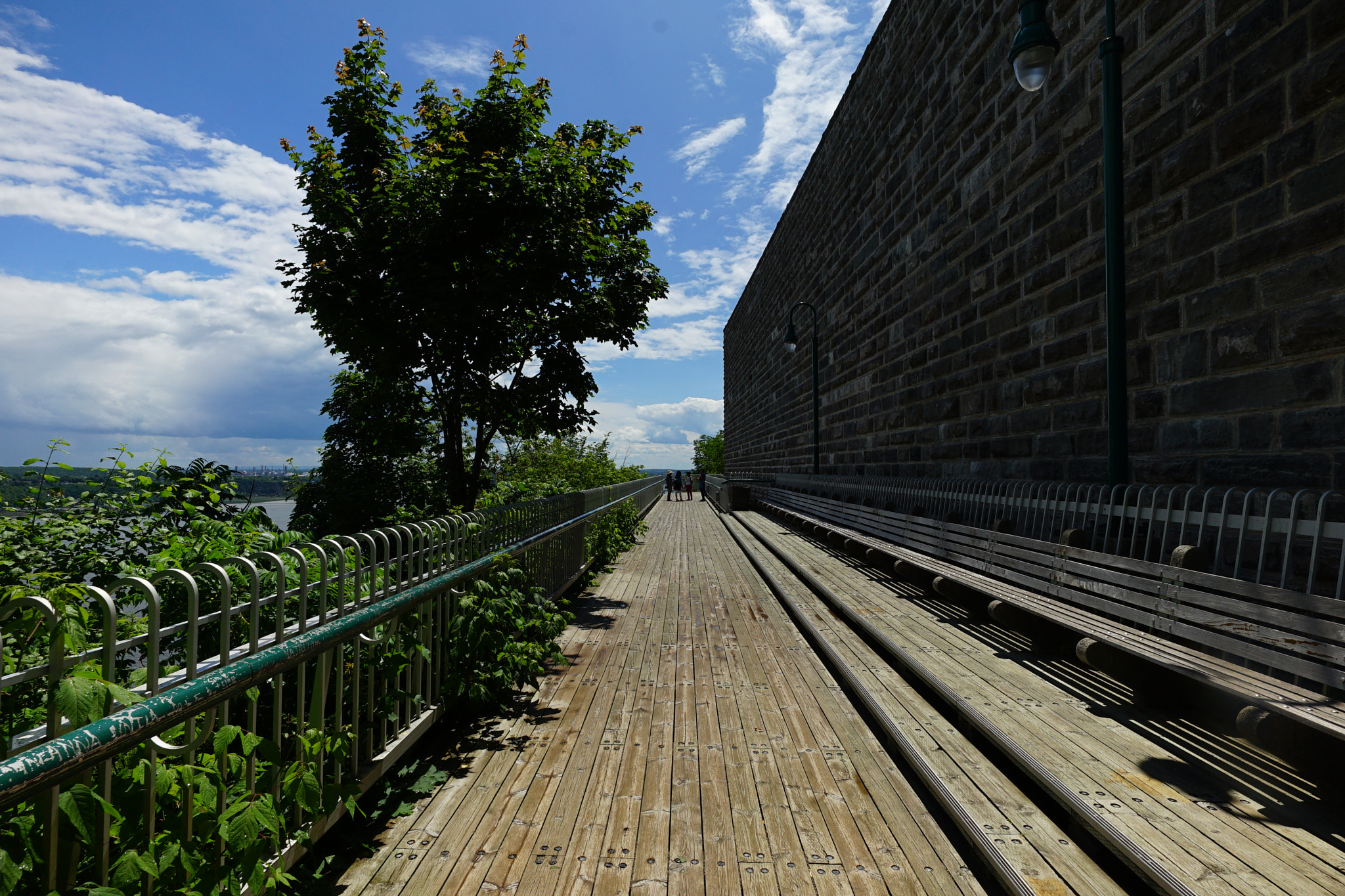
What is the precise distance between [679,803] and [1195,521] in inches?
129

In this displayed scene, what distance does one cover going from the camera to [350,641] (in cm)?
294

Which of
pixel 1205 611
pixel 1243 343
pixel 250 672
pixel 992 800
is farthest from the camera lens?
pixel 1243 343

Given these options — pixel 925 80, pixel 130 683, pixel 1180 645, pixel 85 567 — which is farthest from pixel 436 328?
pixel 925 80

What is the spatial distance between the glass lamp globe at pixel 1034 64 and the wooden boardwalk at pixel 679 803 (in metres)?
4.67

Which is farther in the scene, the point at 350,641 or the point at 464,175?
the point at 464,175

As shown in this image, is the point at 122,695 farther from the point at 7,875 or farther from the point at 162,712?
the point at 7,875

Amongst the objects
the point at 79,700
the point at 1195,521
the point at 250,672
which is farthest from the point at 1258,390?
the point at 79,700

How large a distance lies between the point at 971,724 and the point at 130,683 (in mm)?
3476

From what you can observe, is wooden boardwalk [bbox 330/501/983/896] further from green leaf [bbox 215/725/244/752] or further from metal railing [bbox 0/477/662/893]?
green leaf [bbox 215/725/244/752]

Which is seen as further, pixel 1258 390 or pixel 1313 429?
pixel 1258 390

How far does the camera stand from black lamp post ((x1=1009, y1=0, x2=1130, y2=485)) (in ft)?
15.3

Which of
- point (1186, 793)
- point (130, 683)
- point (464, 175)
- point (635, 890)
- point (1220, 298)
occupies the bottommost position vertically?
point (635, 890)

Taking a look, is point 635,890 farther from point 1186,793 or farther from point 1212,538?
point 1212,538

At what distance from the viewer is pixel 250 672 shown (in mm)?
2033
